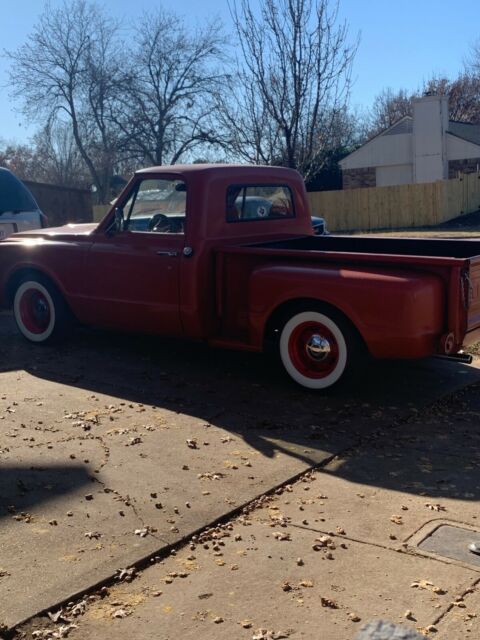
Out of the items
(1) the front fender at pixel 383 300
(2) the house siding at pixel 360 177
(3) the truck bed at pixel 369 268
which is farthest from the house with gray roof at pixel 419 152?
(1) the front fender at pixel 383 300

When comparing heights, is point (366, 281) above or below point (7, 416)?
above

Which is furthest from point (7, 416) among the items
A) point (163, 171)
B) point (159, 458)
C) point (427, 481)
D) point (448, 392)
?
point (448, 392)

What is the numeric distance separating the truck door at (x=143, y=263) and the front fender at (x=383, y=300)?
1206mm

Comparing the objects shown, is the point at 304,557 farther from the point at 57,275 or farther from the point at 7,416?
the point at 57,275

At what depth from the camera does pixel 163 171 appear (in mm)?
7219

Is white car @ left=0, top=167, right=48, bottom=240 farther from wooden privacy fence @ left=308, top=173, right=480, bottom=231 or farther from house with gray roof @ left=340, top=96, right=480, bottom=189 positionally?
house with gray roof @ left=340, top=96, right=480, bottom=189

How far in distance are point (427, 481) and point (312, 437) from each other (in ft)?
3.19

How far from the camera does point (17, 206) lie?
11188 mm

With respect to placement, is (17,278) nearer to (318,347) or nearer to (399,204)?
(318,347)

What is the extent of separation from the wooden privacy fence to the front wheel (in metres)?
24.5

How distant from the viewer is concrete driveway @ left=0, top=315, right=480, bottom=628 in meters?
3.88

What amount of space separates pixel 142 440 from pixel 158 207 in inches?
100

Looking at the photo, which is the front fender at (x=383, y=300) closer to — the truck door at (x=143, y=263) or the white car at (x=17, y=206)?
the truck door at (x=143, y=263)

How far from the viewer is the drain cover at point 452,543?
378 cm
